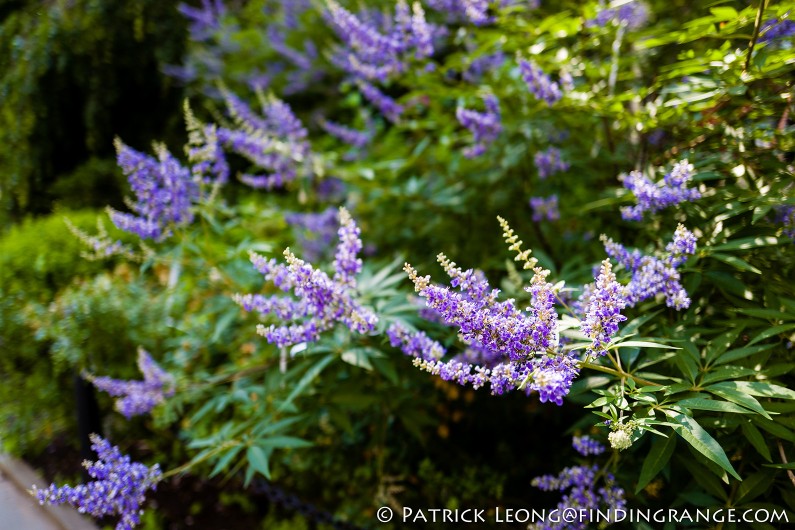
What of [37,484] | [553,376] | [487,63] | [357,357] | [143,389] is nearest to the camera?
[553,376]

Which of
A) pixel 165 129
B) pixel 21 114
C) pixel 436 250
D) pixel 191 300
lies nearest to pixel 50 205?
pixel 21 114

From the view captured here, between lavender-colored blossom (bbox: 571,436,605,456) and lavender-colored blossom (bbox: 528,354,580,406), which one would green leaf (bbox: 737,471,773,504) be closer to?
lavender-colored blossom (bbox: 571,436,605,456)

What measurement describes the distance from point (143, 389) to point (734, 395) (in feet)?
8.14

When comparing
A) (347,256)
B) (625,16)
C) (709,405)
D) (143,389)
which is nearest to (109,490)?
(143,389)

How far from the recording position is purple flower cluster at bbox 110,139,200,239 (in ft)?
8.42

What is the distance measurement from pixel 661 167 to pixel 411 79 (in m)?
1.39

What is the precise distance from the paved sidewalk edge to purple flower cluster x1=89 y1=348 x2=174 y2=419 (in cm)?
69

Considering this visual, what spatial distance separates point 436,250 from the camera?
3.59m

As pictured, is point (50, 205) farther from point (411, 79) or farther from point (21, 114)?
point (411, 79)

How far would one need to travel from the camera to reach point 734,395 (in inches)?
66.0

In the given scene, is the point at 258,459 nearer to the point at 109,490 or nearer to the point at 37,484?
the point at 109,490

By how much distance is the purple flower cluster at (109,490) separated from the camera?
196cm

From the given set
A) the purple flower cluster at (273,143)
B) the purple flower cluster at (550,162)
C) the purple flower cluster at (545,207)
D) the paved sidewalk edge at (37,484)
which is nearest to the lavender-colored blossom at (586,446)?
the purple flower cluster at (545,207)

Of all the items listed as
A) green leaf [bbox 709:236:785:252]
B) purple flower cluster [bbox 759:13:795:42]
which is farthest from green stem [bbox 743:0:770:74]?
green leaf [bbox 709:236:785:252]
